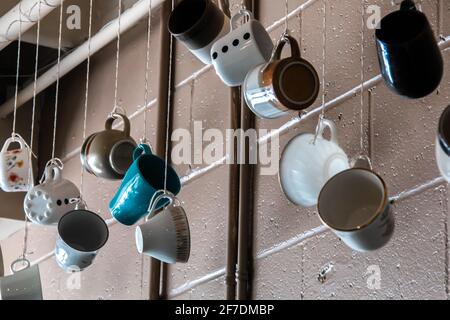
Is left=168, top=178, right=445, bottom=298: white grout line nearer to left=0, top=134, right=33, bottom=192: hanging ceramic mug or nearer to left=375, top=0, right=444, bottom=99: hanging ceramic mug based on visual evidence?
left=375, top=0, right=444, bottom=99: hanging ceramic mug

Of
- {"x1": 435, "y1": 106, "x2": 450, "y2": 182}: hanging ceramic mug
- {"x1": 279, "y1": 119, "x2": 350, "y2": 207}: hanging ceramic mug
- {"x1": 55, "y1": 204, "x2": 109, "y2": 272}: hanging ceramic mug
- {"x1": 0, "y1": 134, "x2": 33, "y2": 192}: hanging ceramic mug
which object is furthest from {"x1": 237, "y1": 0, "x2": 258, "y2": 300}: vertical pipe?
{"x1": 435, "y1": 106, "x2": 450, "y2": 182}: hanging ceramic mug

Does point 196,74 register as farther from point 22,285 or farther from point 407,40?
point 407,40

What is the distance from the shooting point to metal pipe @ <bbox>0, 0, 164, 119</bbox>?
3.18 meters

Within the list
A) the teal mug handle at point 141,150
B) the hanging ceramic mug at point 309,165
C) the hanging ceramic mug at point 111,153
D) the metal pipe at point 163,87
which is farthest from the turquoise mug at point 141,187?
the metal pipe at point 163,87

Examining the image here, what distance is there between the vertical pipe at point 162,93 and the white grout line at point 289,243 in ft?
0.28

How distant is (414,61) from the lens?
1.78 meters

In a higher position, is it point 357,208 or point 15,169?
point 15,169

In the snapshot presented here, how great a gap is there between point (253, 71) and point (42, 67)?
1.63 m

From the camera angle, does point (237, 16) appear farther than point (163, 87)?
No

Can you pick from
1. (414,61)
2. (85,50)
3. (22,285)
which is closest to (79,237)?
(22,285)

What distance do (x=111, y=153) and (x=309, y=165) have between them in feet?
2.16

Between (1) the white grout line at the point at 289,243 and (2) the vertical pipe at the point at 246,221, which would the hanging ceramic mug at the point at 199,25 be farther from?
(1) the white grout line at the point at 289,243
